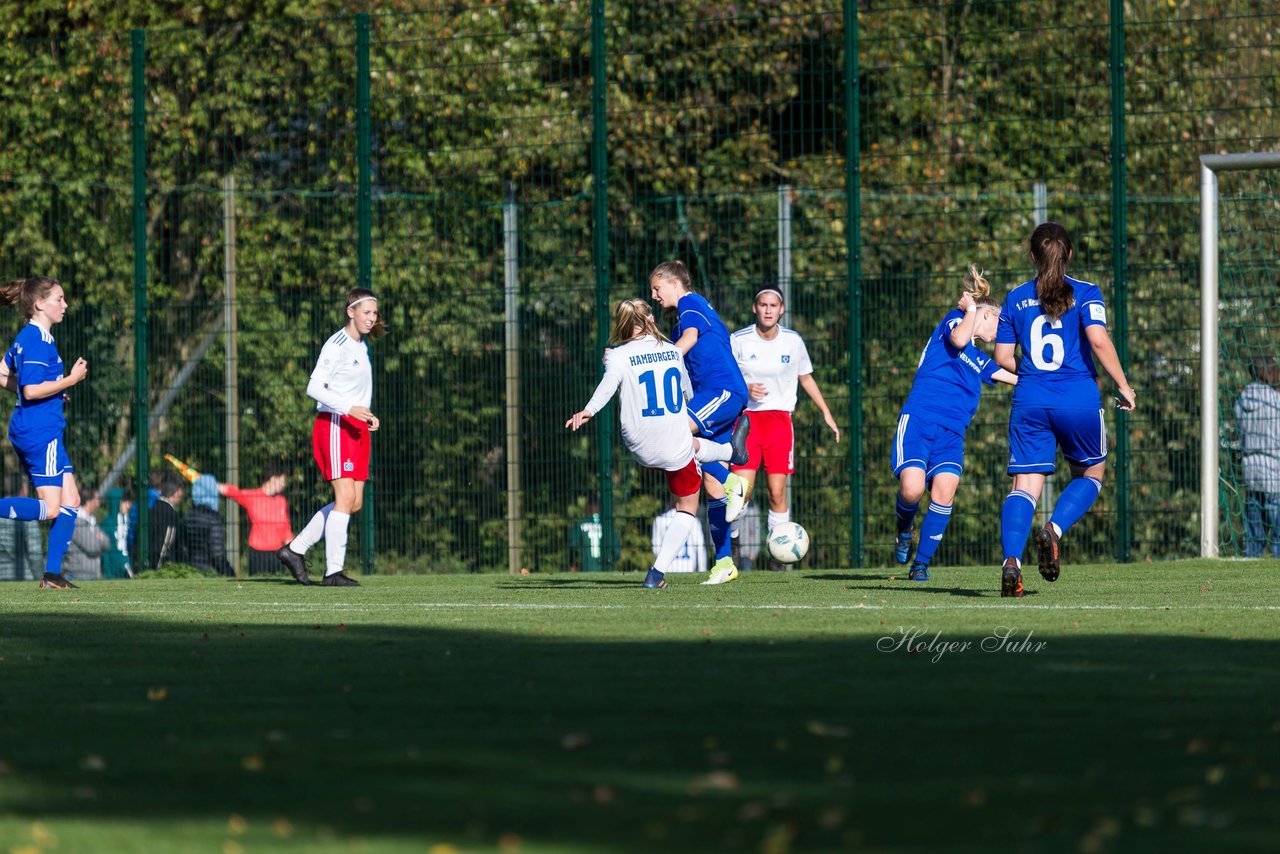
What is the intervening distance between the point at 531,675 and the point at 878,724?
169 centimetres

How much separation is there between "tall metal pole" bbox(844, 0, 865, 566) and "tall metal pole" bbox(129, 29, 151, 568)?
6.14 meters

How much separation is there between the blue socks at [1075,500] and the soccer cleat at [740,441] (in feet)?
14.2

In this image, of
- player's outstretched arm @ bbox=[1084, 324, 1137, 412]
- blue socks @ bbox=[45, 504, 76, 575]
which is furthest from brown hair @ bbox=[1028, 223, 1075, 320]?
blue socks @ bbox=[45, 504, 76, 575]

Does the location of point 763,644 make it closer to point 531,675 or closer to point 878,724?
point 531,675

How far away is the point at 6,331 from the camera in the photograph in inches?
699

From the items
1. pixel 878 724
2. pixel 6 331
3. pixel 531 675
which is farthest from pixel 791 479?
pixel 878 724

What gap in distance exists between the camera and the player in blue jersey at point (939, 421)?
1245cm

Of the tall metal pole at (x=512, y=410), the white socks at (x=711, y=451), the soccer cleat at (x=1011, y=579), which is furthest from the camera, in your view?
the tall metal pole at (x=512, y=410)

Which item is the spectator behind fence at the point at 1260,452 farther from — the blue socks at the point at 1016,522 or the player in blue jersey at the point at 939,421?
the blue socks at the point at 1016,522

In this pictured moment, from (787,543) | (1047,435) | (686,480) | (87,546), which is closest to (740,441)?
(787,543)

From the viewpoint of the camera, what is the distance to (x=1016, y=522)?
9984 mm

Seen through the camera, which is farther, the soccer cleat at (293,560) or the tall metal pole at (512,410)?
the tall metal pole at (512,410)

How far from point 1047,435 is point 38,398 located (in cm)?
670

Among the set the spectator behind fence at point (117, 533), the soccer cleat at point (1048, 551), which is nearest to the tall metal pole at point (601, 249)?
the spectator behind fence at point (117, 533)
